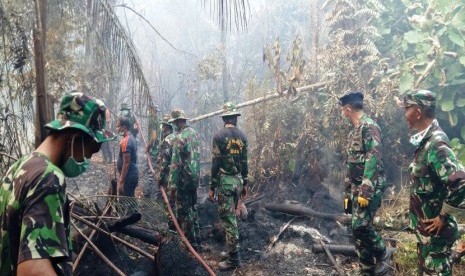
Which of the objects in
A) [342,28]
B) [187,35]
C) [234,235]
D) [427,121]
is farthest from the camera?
[187,35]

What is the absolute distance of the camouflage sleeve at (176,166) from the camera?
595cm

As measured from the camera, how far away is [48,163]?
5.16 ft

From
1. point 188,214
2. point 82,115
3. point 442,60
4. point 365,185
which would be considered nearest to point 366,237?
point 365,185

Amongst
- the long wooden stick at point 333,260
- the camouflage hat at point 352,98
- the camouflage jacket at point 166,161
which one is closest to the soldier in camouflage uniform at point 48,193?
the camouflage hat at point 352,98

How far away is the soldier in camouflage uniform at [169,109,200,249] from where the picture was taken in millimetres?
5973

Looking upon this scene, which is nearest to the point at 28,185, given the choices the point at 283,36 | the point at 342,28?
the point at 342,28

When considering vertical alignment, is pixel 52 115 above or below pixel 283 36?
below

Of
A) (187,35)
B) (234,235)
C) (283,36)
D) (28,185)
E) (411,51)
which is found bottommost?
(234,235)

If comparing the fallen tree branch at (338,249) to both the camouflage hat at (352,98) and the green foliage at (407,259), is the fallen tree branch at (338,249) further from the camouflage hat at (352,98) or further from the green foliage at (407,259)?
the camouflage hat at (352,98)

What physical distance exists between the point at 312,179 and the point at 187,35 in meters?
21.5

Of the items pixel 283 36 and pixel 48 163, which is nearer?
pixel 48 163

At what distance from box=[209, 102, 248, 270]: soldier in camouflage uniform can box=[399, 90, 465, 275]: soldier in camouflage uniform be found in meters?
2.66

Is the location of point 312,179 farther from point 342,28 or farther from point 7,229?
point 7,229

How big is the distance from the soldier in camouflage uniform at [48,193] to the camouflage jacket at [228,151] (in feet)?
12.2
